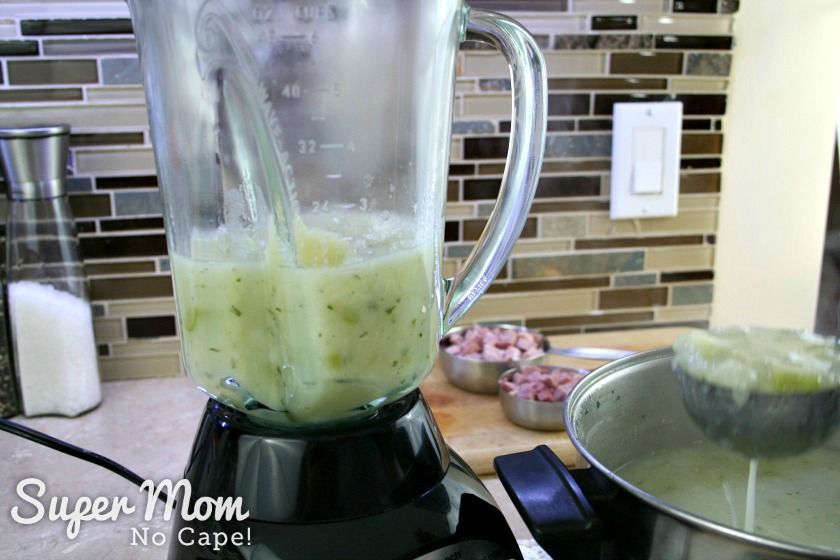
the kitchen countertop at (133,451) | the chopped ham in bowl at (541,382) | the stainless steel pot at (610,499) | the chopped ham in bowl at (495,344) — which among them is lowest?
the kitchen countertop at (133,451)

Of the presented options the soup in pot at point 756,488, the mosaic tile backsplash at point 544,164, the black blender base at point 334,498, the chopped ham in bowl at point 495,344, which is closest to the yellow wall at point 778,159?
the mosaic tile backsplash at point 544,164

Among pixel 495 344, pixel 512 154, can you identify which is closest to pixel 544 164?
pixel 495 344

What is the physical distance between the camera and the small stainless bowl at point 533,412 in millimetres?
763

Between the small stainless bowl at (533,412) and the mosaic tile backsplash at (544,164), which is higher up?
the mosaic tile backsplash at (544,164)

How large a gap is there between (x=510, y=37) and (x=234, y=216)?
0.21 m

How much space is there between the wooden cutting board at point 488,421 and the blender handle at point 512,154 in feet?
1.00

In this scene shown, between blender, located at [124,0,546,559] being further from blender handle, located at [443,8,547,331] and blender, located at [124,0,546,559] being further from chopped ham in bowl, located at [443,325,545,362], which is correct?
chopped ham in bowl, located at [443,325,545,362]

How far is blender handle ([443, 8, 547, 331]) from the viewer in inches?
17.6

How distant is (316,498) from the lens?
0.38 meters

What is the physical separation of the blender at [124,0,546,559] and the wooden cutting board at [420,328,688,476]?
318mm

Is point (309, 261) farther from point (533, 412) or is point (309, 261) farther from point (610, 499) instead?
point (533, 412)

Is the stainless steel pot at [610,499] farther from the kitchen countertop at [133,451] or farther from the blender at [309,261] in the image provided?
the kitchen countertop at [133,451]

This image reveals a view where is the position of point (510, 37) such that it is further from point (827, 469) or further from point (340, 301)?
point (827, 469)

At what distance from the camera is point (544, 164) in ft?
3.18
